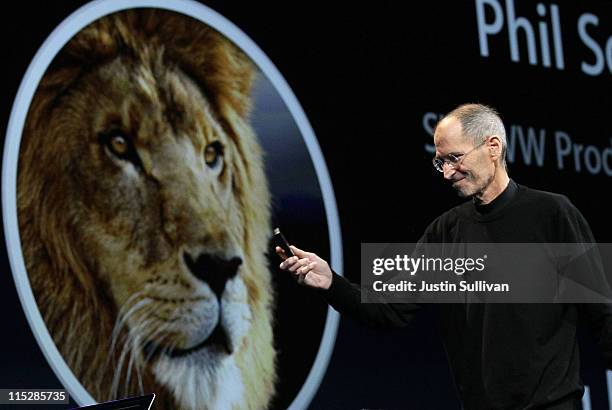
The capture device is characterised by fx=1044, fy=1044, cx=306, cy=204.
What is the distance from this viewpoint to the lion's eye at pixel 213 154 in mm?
3754

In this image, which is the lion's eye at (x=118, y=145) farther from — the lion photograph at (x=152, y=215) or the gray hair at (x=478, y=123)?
the gray hair at (x=478, y=123)

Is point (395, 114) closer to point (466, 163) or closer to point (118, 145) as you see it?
point (118, 145)

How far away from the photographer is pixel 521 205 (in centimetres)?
267

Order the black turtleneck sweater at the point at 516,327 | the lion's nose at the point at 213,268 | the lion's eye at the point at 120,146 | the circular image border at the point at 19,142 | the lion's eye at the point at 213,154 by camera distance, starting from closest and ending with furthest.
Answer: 1. the black turtleneck sweater at the point at 516,327
2. the circular image border at the point at 19,142
3. the lion's eye at the point at 120,146
4. the lion's nose at the point at 213,268
5. the lion's eye at the point at 213,154

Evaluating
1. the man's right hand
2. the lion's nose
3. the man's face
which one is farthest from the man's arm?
the lion's nose

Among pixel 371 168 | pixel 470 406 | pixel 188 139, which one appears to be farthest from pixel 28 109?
pixel 470 406

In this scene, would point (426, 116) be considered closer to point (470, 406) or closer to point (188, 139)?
point (188, 139)

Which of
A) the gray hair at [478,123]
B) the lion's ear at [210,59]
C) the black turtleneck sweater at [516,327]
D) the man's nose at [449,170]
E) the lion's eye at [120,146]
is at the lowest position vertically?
the black turtleneck sweater at [516,327]

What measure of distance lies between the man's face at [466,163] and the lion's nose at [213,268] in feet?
4.08

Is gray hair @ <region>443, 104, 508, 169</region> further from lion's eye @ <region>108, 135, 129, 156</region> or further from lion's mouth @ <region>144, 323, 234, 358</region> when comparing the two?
lion's mouth @ <region>144, 323, 234, 358</region>

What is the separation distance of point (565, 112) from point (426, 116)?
696 millimetres

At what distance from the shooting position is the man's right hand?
2.60m

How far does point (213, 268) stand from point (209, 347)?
28 centimetres

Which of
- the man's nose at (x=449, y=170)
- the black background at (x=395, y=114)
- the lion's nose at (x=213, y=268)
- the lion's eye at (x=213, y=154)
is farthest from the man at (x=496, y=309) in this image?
the black background at (x=395, y=114)
